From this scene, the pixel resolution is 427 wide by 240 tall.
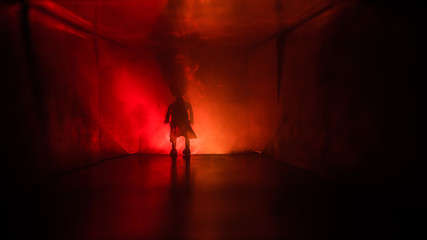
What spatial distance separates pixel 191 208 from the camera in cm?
188

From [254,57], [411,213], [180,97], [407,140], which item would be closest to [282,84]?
[254,57]

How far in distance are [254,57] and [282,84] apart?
1484mm

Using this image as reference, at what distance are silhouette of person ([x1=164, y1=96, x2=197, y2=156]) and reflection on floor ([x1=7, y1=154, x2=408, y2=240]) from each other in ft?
6.23

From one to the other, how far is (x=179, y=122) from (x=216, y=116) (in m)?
0.95

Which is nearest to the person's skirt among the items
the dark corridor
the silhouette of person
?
the silhouette of person

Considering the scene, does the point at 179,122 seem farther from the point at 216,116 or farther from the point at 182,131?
the point at 216,116

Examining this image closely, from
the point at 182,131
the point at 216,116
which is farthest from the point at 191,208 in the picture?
the point at 216,116

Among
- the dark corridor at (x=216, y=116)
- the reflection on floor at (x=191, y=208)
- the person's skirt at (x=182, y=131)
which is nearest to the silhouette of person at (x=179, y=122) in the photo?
the person's skirt at (x=182, y=131)

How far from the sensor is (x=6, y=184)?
2.23 m

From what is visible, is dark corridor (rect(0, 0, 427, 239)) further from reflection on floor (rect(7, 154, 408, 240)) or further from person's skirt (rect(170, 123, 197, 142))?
person's skirt (rect(170, 123, 197, 142))

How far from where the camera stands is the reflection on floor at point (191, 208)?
4.80ft

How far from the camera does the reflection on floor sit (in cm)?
146

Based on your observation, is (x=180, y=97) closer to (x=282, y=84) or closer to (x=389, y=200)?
(x=282, y=84)

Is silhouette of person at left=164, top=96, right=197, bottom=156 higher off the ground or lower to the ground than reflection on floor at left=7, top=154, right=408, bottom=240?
higher
